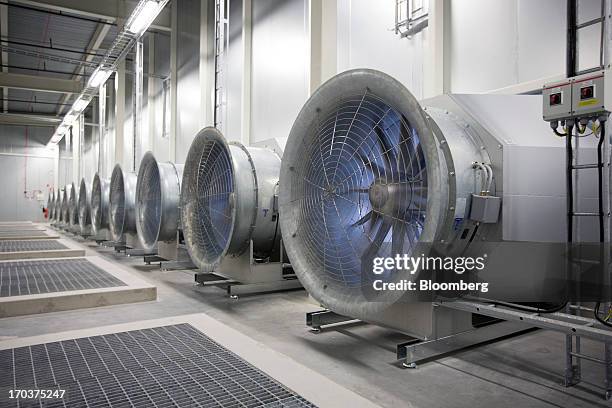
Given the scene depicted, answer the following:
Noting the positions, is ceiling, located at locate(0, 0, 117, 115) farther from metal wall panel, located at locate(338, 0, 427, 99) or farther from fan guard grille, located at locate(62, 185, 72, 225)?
metal wall panel, located at locate(338, 0, 427, 99)

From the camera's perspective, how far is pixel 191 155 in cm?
518

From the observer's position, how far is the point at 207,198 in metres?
5.21

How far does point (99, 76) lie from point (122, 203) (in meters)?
4.85

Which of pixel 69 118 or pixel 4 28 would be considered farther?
pixel 69 118

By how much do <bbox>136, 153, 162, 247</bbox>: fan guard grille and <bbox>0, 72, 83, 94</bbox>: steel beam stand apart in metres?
8.93

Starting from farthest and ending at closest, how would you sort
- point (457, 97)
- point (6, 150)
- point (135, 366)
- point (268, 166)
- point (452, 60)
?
point (6, 150)
point (268, 166)
point (452, 60)
point (457, 97)
point (135, 366)

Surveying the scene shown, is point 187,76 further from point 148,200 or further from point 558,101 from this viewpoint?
point 558,101

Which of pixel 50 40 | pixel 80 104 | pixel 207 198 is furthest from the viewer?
Result: pixel 80 104

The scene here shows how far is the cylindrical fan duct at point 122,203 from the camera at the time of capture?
7.63 meters

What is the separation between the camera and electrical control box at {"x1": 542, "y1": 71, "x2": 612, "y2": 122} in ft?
7.62

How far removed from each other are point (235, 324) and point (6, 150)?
21.3 m

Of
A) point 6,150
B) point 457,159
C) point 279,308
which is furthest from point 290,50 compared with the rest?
point 6,150

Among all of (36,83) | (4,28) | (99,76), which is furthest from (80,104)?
(99,76)

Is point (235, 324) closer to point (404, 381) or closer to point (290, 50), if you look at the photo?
point (404, 381)
